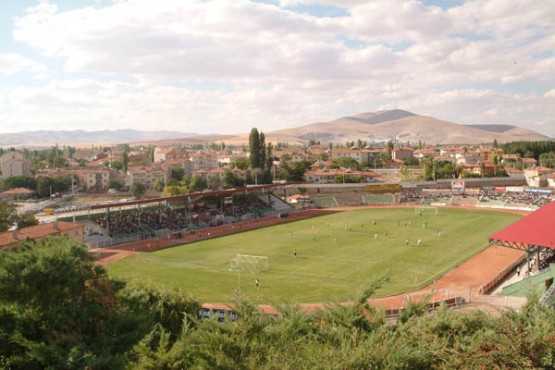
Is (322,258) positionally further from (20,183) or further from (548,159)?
(548,159)

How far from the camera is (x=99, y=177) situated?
119 metres

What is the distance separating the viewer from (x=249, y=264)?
37.7 metres

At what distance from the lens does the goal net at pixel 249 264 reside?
36.8 meters

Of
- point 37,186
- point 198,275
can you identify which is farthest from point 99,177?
point 198,275

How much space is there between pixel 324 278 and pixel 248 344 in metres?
21.2

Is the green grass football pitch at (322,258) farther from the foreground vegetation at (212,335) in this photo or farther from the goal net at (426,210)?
the foreground vegetation at (212,335)

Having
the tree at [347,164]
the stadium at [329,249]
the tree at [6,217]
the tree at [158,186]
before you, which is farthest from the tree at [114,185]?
the tree at [6,217]

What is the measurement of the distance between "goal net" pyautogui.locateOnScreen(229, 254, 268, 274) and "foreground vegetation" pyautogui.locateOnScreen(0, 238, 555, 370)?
21148 mm

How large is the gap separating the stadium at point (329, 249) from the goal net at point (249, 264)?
0.08m

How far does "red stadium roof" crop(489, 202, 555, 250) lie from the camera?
29.3 meters

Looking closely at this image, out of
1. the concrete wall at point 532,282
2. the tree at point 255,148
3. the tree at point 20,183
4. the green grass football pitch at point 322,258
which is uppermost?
the tree at point 255,148

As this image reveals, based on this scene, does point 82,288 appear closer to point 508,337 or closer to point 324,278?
point 508,337

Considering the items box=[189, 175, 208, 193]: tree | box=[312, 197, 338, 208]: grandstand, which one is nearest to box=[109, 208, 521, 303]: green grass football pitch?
box=[312, 197, 338, 208]: grandstand

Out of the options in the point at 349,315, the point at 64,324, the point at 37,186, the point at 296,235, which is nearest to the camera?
the point at 64,324
